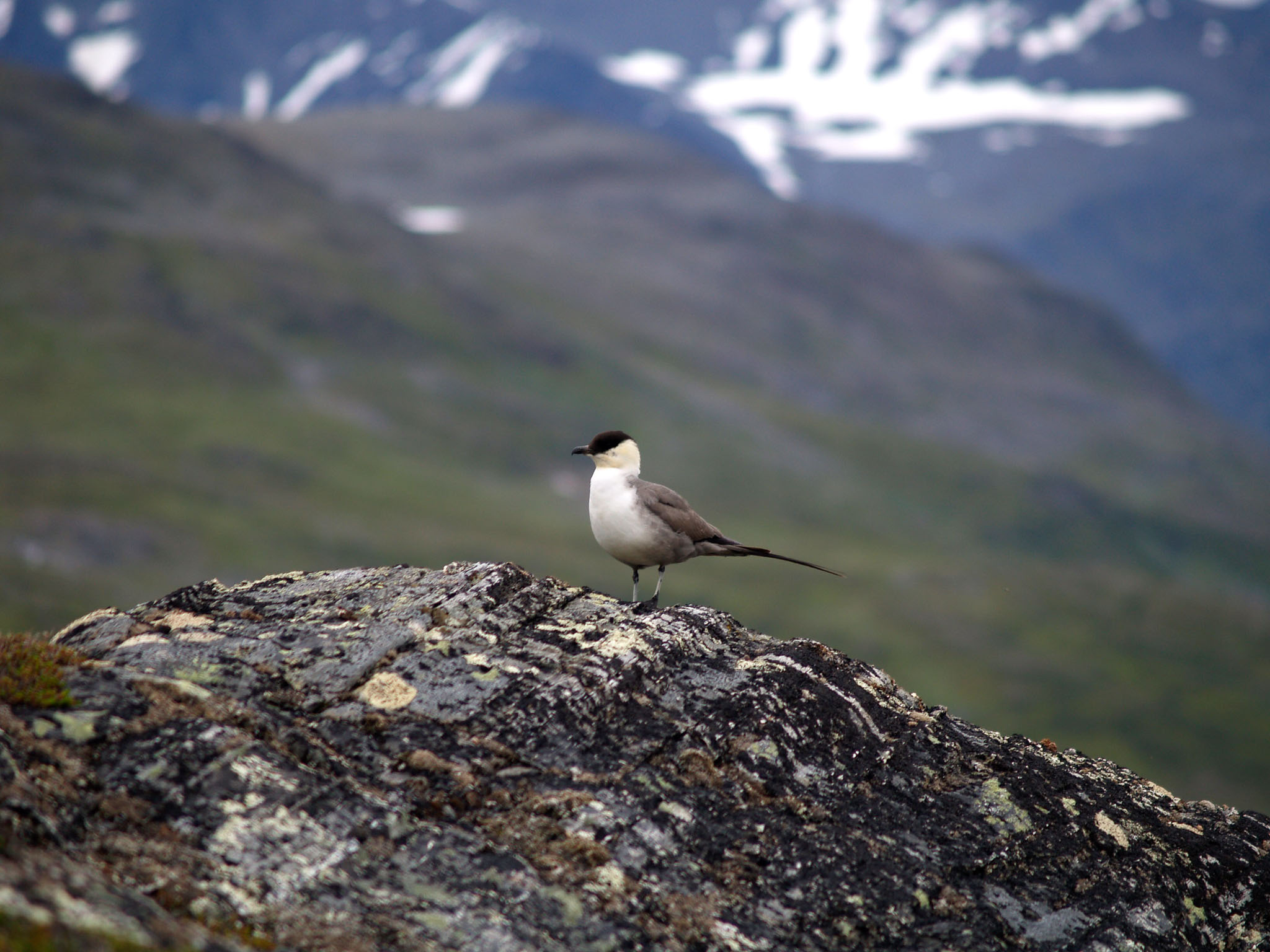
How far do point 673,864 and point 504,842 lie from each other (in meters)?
1.91

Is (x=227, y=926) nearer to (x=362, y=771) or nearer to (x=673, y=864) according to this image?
(x=362, y=771)

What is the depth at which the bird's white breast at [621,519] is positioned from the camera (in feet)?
59.3

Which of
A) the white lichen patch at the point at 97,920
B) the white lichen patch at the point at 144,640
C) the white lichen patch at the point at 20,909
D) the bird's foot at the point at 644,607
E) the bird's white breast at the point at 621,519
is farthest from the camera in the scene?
the bird's white breast at the point at 621,519

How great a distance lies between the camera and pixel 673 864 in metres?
12.8

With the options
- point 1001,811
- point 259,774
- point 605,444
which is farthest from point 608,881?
point 605,444

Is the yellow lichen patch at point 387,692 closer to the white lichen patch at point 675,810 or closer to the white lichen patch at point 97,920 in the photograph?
the white lichen patch at point 675,810

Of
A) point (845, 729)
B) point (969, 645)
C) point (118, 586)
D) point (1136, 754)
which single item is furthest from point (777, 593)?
point (845, 729)

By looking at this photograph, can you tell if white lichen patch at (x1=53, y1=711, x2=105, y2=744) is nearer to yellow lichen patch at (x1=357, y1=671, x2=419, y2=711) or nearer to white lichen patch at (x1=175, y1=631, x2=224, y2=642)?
white lichen patch at (x1=175, y1=631, x2=224, y2=642)

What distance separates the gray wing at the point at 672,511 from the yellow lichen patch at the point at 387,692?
5527 mm

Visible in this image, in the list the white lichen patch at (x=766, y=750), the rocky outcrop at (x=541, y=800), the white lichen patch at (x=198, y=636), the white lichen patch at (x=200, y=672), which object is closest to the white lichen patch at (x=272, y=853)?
the rocky outcrop at (x=541, y=800)

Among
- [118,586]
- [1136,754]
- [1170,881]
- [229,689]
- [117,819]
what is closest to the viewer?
[117,819]

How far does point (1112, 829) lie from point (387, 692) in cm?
959

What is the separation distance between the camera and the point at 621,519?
59.4 feet

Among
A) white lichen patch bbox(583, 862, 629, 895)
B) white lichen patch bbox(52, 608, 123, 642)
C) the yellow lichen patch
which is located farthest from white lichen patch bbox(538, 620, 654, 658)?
white lichen patch bbox(52, 608, 123, 642)
